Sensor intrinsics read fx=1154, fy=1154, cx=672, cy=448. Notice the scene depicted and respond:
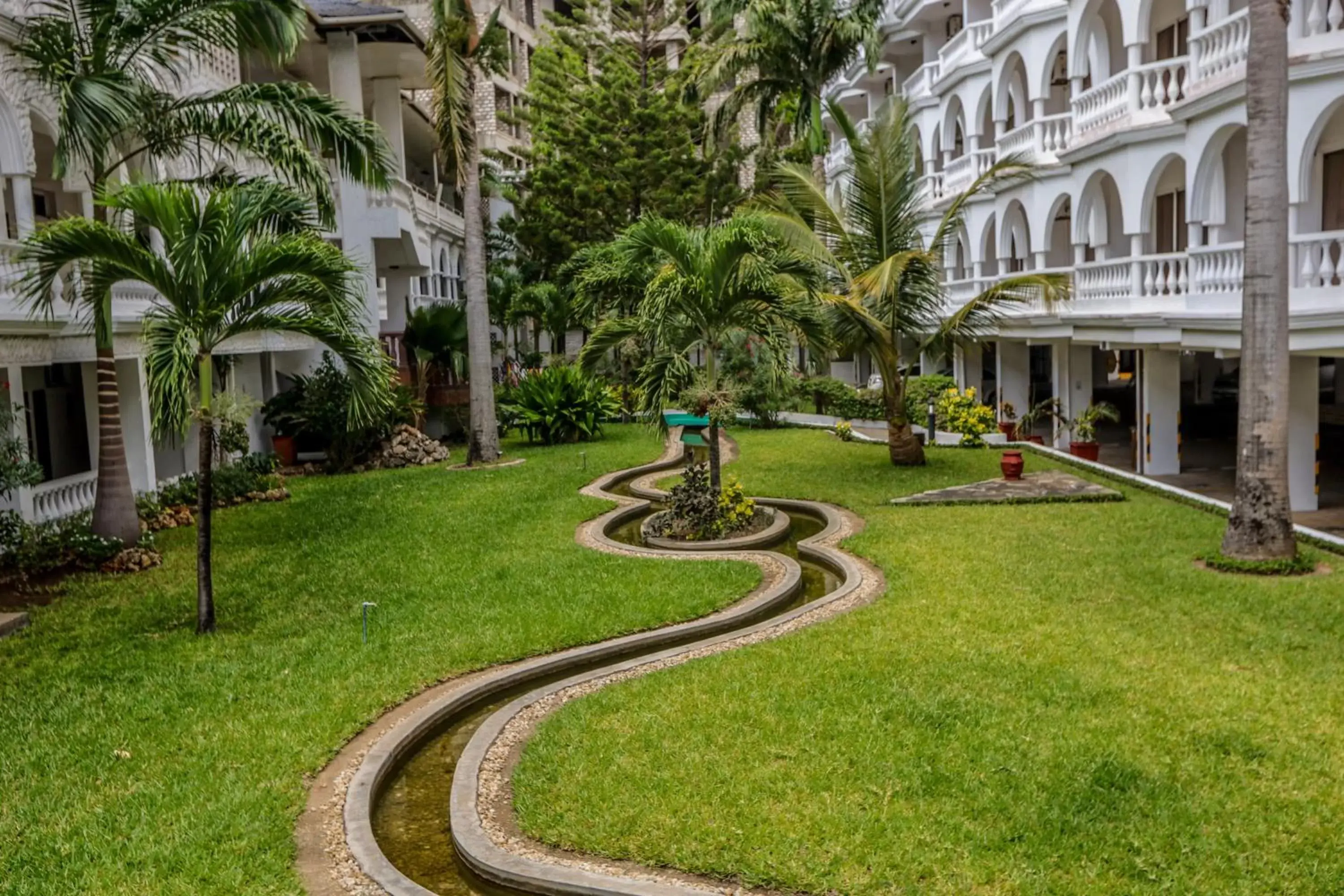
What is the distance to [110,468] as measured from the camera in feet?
44.4

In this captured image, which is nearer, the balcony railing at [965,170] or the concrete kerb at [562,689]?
the concrete kerb at [562,689]

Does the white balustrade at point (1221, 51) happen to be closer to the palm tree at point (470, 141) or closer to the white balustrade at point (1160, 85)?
the white balustrade at point (1160, 85)

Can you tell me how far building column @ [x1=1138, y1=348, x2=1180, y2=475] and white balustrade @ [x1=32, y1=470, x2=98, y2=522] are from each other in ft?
50.5

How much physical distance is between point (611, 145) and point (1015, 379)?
15.7 metres

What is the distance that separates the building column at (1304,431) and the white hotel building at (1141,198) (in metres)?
0.03

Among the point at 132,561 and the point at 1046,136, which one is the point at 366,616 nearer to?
the point at 132,561

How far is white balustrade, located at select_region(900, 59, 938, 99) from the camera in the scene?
100 ft

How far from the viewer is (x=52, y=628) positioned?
35.2 feet

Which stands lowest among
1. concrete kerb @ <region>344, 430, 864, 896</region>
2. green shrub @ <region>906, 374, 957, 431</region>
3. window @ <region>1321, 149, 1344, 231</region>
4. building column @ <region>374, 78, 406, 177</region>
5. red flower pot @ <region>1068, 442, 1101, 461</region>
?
concrete kerb @ <region>344, 430, 864, 896</region>

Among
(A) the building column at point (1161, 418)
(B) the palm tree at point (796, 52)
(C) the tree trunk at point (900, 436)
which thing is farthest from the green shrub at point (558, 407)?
(A) the building column at point (1161, 418)

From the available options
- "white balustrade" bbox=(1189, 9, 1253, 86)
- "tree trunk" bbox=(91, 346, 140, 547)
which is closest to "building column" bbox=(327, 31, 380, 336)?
"tree trunk" bbox=(91, 346, 140, 547)

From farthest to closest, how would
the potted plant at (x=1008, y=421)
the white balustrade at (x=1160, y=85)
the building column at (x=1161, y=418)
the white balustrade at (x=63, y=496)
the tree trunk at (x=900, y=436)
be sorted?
1. the potted plant at (x=1008, y=421)
2. the tree trunk at (x=900, y=436)
3. the building column at (x=1161, y=418)
4. the white balustrade at (x=1160, y=85)
5. the white balustrade at (x=63, y=496)

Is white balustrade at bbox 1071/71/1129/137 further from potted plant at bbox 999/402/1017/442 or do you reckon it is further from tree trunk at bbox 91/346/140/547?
tree trunk at bbox 91/346/140/547

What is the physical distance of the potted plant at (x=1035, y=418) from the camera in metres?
22.8
